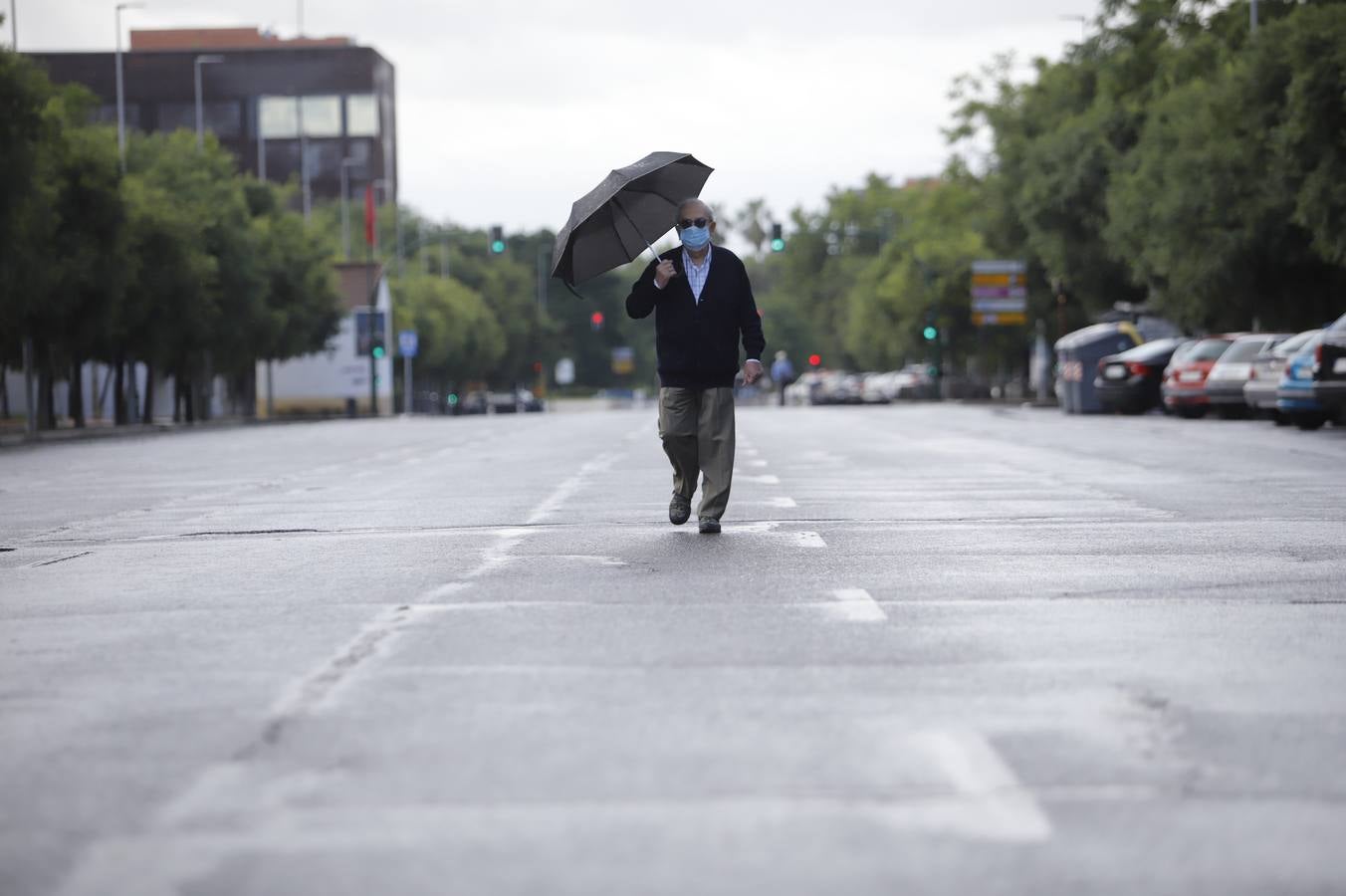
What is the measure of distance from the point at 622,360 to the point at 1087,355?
117 meters

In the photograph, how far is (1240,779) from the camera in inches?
220

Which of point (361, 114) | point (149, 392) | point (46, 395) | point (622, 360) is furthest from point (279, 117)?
point (46, 395)

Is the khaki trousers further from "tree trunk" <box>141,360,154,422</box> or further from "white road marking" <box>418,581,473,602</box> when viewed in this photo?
"tree trunk" <box>141,360,154,422</box>

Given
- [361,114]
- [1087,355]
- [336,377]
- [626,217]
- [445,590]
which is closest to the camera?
[445,590]

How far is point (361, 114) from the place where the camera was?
434ft

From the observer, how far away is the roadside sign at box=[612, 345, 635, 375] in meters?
169

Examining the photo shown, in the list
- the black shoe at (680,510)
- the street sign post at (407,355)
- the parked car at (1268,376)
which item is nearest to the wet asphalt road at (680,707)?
the black shoe at (680,510)

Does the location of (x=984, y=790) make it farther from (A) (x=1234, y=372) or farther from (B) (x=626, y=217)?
(A) (x=1234, y=372)

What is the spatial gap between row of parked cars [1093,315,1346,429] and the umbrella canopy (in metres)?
18.7

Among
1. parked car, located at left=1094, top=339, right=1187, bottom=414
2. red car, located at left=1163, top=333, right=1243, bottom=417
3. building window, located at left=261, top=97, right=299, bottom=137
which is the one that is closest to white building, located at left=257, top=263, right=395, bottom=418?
building window, located at left=261, top=97, right=299, bottom=137

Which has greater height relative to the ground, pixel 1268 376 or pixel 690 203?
pixel 690 203

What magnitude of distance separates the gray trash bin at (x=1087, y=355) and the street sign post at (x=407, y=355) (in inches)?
1978

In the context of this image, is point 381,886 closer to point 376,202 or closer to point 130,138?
point 130,138

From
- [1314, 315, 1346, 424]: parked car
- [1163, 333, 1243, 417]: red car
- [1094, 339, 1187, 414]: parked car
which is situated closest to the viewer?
[1314, 315, 1346, 424]: parked car
